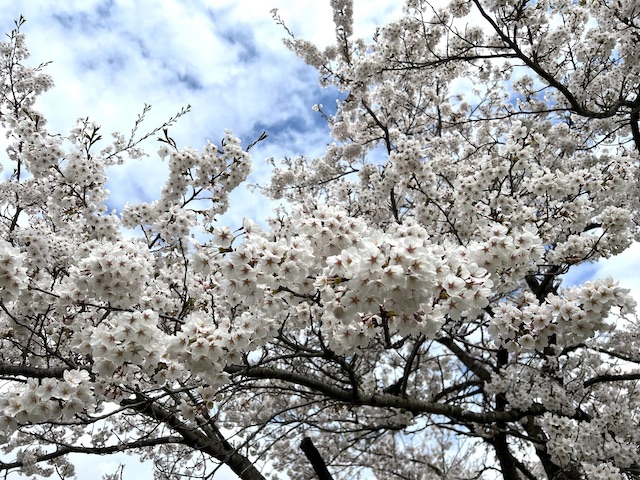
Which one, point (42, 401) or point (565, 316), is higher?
point (42, 401)

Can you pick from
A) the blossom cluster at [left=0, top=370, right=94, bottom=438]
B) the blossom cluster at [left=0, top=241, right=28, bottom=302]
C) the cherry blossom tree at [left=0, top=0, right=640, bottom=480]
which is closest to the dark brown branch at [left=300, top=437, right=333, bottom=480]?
the cherry blossom tree at [left=0, top=0, right=640, bottom=480]

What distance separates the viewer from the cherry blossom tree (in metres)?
2.70

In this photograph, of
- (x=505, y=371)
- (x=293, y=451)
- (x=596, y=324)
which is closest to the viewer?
(x=596, y=324)

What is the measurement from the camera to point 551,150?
27.9 ft

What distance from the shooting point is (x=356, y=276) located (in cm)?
212

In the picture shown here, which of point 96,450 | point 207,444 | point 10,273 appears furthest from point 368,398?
point 10,273

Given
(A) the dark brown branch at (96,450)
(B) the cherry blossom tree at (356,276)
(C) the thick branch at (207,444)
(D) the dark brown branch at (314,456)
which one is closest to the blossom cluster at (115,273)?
(B) the cherry blossom tree at (356,276)

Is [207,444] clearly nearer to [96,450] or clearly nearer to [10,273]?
[96,450]

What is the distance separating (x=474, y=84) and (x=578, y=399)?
687cm

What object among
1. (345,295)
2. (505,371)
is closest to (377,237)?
(345,295)

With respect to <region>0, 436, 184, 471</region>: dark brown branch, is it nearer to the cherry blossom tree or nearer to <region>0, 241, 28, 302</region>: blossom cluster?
the cherry blossom tree

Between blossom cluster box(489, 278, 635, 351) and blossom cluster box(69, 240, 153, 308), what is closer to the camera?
blossom cluster box(489, 278, 635, 351)

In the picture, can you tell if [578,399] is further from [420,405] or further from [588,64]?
[588,64]

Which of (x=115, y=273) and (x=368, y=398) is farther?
(x=368, y=398)
